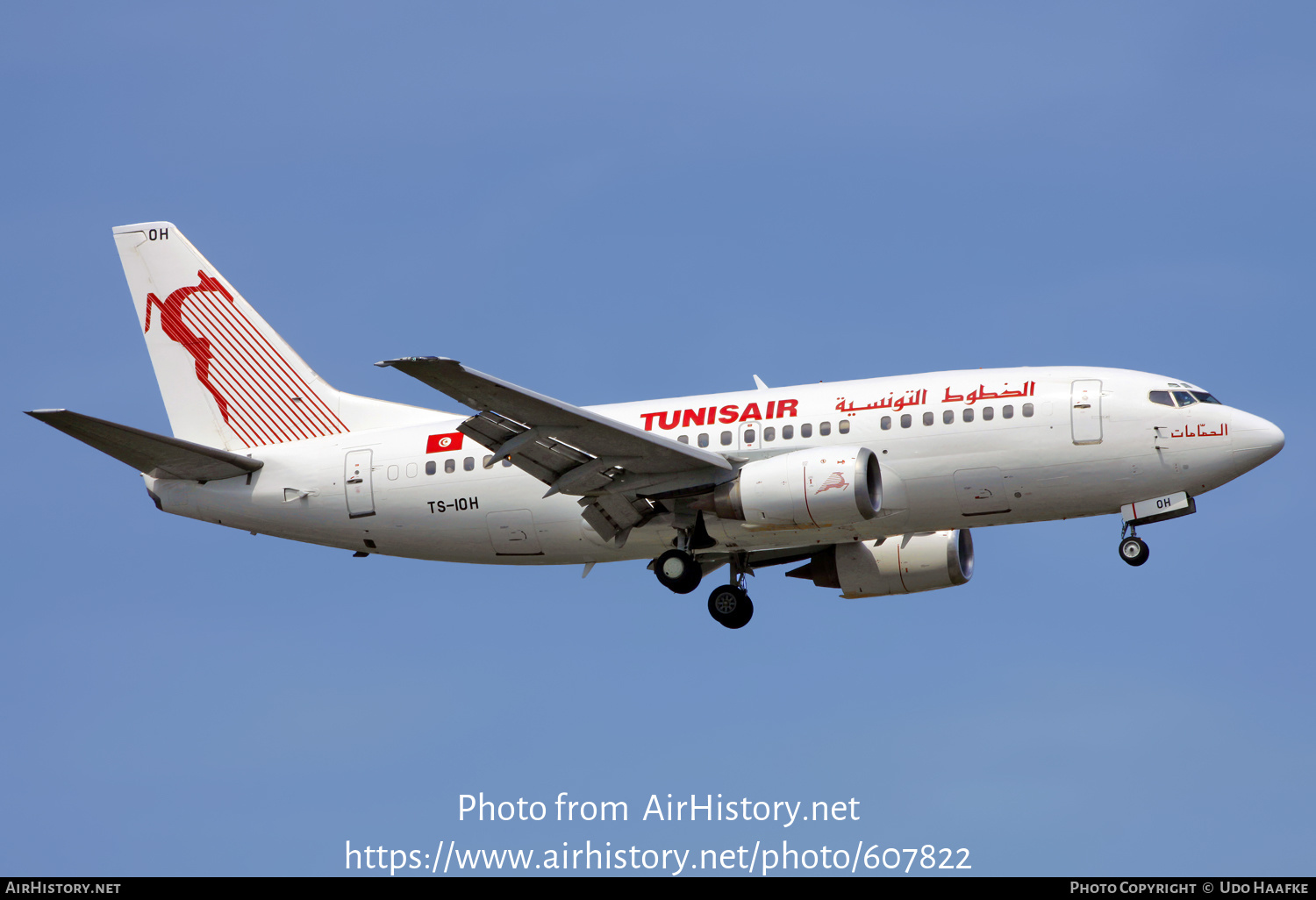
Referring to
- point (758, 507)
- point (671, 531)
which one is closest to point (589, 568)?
point (671, 531)

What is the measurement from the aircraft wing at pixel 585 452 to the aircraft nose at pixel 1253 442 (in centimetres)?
1064

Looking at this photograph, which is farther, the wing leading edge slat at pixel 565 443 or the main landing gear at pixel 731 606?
the main landing gear at pixel 731 606

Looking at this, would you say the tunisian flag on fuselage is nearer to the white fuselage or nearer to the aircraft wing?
the white fuselage

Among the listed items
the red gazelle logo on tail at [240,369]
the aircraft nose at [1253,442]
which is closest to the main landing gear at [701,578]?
the red gazelle logo on tail at [240,369]

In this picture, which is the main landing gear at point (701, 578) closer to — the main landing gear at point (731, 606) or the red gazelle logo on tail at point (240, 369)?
the main landing gear at point (731, 606)

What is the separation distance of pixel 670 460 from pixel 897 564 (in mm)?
7830

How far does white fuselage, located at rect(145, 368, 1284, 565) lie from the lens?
34.5 meters

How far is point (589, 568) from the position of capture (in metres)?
38.4

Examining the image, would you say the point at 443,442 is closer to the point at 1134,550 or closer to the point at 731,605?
the point at 731,605

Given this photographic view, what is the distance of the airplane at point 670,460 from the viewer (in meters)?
34.4

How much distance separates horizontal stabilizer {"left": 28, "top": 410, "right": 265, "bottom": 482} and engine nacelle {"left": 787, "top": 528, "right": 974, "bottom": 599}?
14209 mm

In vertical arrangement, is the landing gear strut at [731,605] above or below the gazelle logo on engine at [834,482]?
below

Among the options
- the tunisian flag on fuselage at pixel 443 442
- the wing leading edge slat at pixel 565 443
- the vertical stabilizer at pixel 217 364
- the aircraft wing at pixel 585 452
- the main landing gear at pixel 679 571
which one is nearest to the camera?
the wing leading edge slat at pixel 565 443

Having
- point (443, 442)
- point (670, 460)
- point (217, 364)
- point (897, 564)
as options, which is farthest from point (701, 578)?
point (217, 364)
